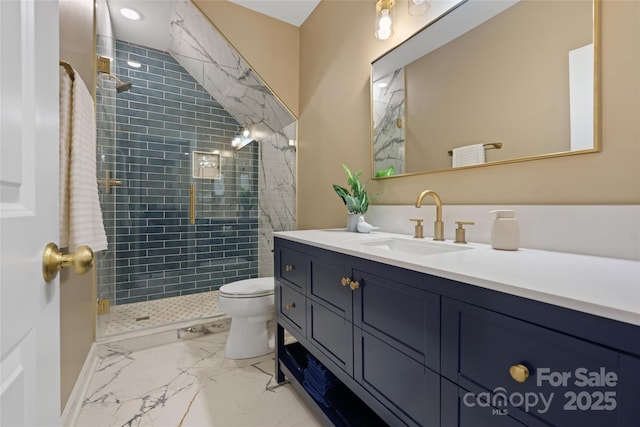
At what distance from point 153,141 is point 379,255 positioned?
283 cm

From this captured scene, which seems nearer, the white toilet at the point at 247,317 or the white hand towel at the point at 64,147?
the white hand towel at the point at 64,147

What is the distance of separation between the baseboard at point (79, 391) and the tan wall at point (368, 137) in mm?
1709

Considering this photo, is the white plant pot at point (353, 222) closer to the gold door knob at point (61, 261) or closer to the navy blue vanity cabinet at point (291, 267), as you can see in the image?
the navy blue vanity cabinet at point (291, 267)

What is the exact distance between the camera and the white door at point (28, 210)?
383mm

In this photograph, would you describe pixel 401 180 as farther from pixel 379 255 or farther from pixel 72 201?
pixel 72 201

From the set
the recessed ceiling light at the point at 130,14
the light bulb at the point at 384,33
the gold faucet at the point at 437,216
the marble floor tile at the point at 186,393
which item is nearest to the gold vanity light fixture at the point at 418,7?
the light bulb at the point at 384,33

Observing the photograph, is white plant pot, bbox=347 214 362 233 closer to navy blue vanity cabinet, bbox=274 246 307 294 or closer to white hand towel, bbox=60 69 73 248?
navy blue vanity cabinet, bbox=274 246 307 294

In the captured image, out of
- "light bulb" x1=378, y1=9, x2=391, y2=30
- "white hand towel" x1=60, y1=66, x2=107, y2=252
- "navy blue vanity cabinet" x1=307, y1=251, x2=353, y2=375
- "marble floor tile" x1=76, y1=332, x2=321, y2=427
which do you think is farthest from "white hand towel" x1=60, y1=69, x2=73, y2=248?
"light bulb" x1=378, y1=9, x2=391, y2=30

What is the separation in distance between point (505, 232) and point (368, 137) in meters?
1.08

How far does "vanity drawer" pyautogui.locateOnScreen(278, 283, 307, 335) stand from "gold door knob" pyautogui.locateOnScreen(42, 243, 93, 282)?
93 centimetres

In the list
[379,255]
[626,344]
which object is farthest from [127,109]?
[626,344]

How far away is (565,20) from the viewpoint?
3.14 ft

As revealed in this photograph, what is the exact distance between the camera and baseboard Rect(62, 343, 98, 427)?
129 cm

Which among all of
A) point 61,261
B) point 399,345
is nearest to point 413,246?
point 399,345
